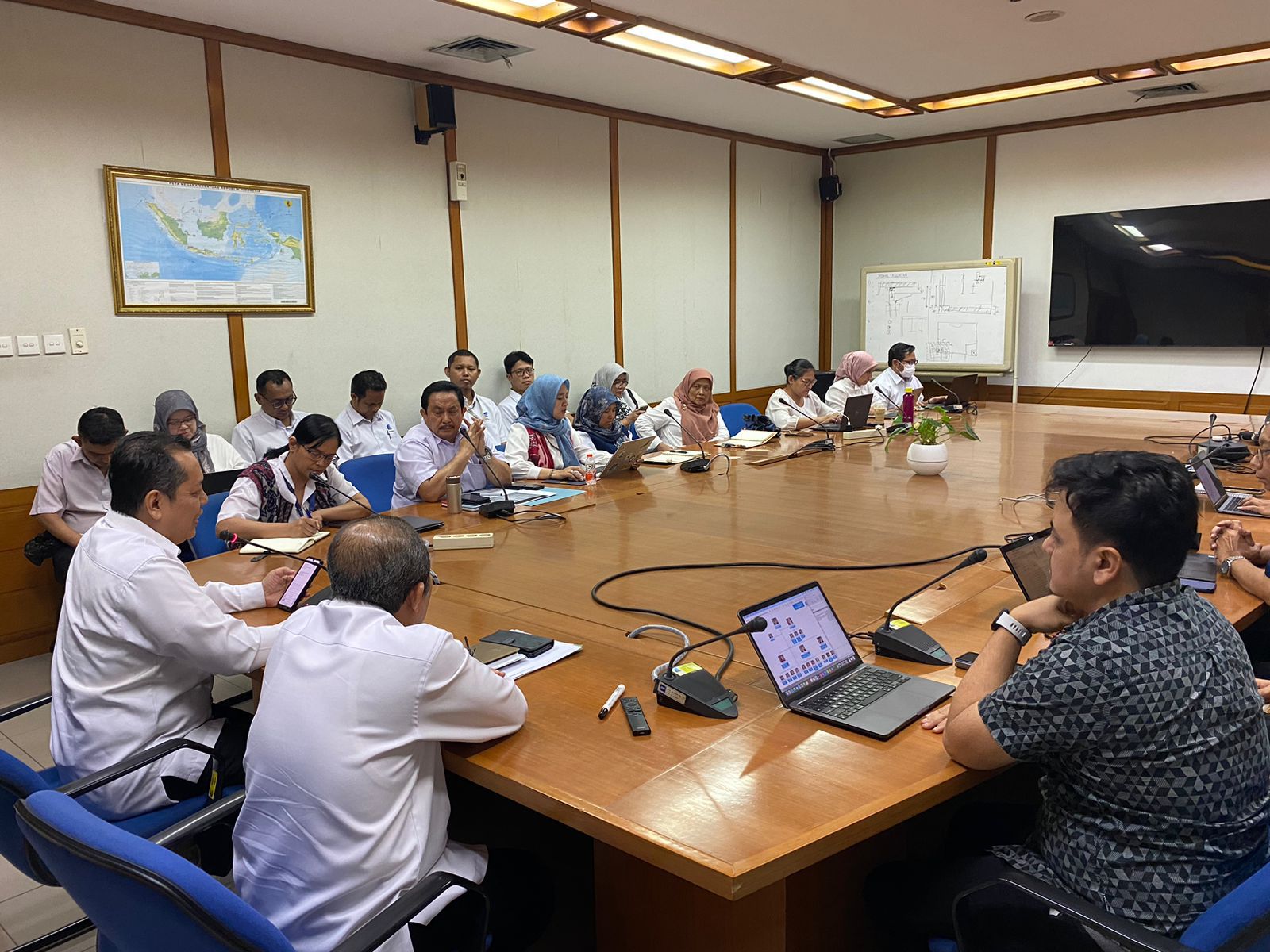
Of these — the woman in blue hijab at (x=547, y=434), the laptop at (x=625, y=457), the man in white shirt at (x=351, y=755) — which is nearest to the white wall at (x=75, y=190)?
the woman in blue hijab at (x=547, y=434)

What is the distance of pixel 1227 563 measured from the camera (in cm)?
241

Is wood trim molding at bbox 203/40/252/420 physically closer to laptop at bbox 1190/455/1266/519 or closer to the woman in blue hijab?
the woman in blue hijab

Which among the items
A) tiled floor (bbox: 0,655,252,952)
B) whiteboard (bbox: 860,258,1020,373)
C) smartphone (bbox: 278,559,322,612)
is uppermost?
whiteboard (bbox: 860,258,1020,373)

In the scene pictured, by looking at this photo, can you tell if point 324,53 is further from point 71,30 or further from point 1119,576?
point 1119,576

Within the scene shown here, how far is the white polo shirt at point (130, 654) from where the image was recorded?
1875 millimetres

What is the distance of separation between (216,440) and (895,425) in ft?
11.9

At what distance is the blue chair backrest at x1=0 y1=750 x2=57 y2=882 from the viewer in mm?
1567

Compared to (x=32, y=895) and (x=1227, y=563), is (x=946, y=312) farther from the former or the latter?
(x=32, y=895)

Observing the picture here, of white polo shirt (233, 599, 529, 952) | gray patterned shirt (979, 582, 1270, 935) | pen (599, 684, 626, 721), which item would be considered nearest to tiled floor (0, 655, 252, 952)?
white polo shirt (233, 599, 529, 952)

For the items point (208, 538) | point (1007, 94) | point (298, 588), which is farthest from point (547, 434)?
point (1007, 94)

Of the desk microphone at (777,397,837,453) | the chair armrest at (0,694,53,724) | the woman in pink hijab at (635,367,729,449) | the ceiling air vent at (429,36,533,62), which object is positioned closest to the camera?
the chair armrest at (0,694,53,724)

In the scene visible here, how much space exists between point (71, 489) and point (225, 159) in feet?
5.72

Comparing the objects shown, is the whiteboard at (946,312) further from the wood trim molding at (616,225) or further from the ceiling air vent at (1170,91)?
the wood trim molding at (616,225)

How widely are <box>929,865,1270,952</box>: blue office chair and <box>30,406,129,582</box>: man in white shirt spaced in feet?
12.2
